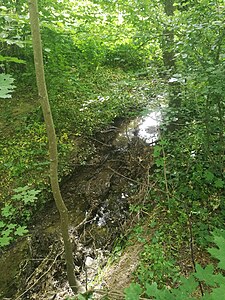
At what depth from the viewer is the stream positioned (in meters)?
2.75

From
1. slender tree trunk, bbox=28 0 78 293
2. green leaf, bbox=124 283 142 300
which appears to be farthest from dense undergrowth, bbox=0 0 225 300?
slender tree trunk, bbox=28 0 78 293

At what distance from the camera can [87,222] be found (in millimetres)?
3402

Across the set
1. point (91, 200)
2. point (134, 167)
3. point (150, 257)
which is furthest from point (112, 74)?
point (150, 257)

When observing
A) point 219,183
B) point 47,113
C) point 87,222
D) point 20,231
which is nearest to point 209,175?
point 219,183

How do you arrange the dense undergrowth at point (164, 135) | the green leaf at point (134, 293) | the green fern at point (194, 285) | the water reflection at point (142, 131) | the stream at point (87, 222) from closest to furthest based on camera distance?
the green fern at point (194, 285) → the green leaf at point (134, 293) → the dense undergrowth at point (164, 135) → the stream at point (87, 222) → the water reflection at point (142, 131)

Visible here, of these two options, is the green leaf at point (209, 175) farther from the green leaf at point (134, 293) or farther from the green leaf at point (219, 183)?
the green leaf at point (134, 293)

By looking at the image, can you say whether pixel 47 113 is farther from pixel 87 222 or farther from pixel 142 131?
pixel 142 131

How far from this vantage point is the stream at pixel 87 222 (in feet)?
9.02

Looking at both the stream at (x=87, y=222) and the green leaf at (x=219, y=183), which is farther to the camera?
the green leaf at (x=219, y=183)

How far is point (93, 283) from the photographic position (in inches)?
105

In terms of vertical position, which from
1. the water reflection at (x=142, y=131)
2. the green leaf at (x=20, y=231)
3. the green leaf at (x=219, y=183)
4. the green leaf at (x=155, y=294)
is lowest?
the green leaf at (x=155, y=294)

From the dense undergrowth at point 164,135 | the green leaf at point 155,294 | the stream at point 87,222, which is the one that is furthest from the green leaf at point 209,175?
the green leaf at point 155,294

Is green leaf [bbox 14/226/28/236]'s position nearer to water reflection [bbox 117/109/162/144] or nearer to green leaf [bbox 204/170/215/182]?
green leaf [bbox 204/170/215/182]

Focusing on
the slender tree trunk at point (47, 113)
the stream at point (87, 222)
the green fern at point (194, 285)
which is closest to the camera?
the green fern at point (194, 285)
